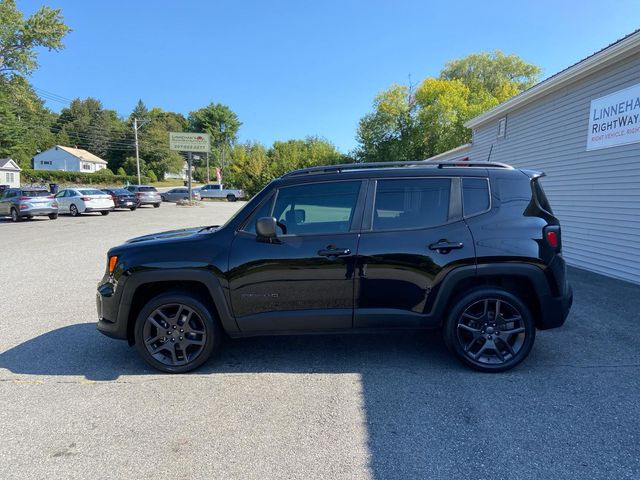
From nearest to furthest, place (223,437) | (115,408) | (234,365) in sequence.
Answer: (223,437)
(115,408)
(234,365)

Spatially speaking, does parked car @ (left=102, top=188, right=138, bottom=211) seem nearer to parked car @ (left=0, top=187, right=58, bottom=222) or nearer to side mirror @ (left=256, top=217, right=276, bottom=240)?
parked car @ (left=0, top=187, right=58, bottom=222)

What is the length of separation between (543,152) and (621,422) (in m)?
8.52

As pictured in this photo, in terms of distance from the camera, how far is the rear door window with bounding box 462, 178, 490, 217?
3715 mm

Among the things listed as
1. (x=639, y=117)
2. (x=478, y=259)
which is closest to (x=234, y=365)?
(x=478, y=259)

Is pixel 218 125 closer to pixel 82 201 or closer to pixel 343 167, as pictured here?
pixel 82 201

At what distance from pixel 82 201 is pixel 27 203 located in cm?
287

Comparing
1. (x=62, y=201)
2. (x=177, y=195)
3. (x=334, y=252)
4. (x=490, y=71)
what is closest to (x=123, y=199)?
(x=62, y=201)

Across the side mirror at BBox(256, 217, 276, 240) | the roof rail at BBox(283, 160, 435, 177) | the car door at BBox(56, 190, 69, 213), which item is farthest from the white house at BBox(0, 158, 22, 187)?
the side mirror at BBox(256, 217, 276, 240)

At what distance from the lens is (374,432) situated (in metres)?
2.83

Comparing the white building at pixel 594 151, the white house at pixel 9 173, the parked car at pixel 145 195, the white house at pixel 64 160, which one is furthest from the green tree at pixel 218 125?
the white building at pixel 594 151

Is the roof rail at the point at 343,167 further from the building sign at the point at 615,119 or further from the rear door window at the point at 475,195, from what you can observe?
the building sign at the point at 615,119

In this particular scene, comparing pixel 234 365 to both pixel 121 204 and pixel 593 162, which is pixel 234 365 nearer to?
pixel 593 162

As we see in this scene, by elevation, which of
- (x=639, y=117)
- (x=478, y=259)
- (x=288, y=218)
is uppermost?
(x=639, y=117)

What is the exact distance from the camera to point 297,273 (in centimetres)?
363
